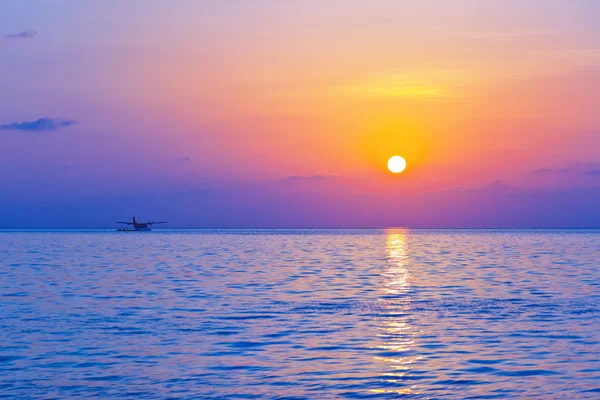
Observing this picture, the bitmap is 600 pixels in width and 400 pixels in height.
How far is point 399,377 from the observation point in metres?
24.3

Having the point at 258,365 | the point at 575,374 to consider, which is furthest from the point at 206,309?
the point at 575,374

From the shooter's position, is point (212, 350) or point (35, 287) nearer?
point (212, 350)

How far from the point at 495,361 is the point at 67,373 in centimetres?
1382

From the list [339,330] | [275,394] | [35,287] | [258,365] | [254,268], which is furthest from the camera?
[254,268]

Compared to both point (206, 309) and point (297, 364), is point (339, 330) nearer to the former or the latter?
point (297, 364)

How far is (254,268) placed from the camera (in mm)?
77875

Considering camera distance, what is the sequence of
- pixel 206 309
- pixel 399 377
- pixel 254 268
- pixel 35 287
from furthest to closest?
pixel 254 268
pixel 35 287
pixel 206 309
pixel 399 377

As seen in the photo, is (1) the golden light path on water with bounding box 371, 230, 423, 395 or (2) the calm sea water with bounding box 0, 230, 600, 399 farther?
(1) the golden light path on water with bounding box 371, 230, 423, 395

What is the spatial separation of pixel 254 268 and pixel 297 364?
5177 cm

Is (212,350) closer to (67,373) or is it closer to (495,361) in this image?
(67,373)

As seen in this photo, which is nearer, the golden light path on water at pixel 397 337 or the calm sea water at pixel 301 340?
the calm sea water at pixel 301 340

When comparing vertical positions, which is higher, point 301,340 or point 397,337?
point 301,340

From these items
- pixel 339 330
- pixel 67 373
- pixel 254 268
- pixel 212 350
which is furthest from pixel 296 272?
pixel 67 373

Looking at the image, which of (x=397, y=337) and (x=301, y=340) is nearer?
(x=301, y=340)
